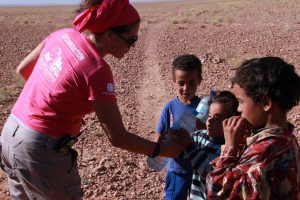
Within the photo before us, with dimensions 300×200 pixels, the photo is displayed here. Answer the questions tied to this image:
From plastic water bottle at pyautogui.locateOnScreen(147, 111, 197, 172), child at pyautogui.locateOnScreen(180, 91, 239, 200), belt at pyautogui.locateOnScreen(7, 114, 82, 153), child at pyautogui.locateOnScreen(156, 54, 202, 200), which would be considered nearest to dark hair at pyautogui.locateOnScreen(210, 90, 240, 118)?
child at pyautogui.locateOnScreen(180, 91, 239, 200)

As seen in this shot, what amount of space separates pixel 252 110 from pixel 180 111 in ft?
3.73

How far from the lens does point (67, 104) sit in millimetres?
2607

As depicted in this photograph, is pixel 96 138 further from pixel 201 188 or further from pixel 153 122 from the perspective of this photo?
pixel 201 188

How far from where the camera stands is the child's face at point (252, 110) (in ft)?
7.00

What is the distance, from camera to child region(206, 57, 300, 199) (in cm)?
204

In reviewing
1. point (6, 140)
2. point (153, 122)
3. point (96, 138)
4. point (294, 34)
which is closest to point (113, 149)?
point (96, 138)

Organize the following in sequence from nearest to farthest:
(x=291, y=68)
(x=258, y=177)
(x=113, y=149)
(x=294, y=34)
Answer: (x=258, y=177)
(x=291, y=68)
(x=113, y=149)
(x=294, y=34)

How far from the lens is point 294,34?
17594 mm

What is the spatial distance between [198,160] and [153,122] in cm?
559

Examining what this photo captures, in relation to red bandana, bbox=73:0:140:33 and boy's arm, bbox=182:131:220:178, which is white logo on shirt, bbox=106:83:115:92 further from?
boy's arm, bbox=182:131:220:178

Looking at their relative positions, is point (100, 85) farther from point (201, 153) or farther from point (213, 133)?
point (213, 133)

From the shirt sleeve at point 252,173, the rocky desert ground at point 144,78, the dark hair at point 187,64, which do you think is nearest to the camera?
the shirt sleeve at point 252,173

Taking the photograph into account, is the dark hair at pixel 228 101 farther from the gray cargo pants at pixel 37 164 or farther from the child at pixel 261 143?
the gray cargo pants at pixel 37 164

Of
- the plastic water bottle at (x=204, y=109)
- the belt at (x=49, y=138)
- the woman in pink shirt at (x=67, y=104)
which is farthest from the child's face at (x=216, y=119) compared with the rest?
the belt at (x=49, y=138)
